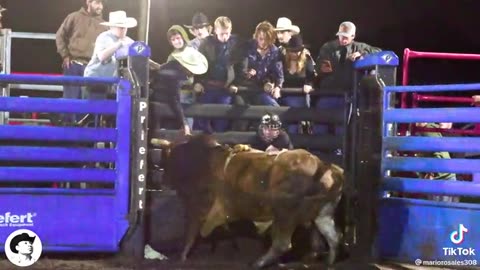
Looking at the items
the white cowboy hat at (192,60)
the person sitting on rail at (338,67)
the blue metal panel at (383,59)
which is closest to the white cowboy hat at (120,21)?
the white cowboy hat at (192,60)

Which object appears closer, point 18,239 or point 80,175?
point 18,239

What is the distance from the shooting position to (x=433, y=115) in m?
5.79

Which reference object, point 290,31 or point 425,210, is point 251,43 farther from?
point 425,210

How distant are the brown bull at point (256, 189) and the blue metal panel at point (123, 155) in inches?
19.1

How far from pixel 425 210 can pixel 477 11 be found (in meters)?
9.91

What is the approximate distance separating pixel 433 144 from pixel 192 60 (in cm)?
222

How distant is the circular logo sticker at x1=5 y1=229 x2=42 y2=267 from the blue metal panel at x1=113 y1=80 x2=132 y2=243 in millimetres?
646

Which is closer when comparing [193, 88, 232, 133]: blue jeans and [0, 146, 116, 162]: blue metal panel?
[0, 146, 116, 162]: blue metal panel

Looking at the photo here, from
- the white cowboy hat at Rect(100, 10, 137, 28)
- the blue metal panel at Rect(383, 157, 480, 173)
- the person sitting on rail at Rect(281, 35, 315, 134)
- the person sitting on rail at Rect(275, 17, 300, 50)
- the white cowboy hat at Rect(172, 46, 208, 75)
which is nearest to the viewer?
the blue metal panel at Rect(383, 157, 480, 173)

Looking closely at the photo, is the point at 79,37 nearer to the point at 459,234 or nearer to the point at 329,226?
the point at 329,226

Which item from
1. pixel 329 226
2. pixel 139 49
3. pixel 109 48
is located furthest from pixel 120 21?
pixel 329 226

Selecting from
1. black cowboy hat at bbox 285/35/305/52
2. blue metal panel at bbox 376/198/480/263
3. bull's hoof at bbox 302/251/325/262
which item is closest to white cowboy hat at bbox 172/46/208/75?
black cowboy hat at bbox 285/35/305/52

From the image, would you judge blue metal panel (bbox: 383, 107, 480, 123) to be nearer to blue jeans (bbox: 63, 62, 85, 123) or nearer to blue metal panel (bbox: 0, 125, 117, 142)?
blue metal panel (bbox: 0, 125, 117, 142)

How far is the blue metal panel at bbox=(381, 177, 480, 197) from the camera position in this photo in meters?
5.61
